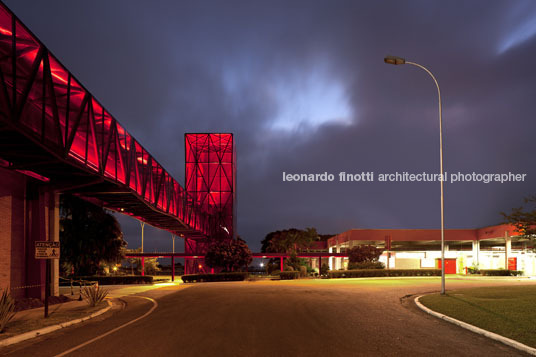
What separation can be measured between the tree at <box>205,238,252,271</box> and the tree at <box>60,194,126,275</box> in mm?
15938

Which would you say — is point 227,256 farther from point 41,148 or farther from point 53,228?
point 41,148

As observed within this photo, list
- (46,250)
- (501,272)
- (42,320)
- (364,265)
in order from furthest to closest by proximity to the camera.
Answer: (364,265) < (501,272) < (46,250) < (42,320)

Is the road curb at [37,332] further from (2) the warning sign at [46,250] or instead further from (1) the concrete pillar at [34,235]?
(1) the concrete pillar at [34,235]

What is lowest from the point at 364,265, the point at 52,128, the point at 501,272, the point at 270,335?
the point at 501,272

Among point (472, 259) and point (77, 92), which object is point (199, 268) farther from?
point (77, 92)

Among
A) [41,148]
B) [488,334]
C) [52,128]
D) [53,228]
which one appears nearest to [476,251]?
[488,334]

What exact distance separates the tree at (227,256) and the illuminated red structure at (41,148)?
21289 millimetres

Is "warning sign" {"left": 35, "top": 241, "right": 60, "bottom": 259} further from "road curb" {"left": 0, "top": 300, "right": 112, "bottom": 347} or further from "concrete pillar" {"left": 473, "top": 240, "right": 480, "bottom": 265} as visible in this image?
"concrete pillar" {"left": 473, "top": 240, "right": 480, "bottom": 265}

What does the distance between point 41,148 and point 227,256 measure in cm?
3542

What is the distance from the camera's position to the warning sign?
14430mm

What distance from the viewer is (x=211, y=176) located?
255 feet

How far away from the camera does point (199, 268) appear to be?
254ft

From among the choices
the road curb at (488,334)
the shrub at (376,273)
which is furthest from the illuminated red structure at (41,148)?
the shrub at (376,273)

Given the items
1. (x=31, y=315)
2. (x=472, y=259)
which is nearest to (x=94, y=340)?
(x=31, y=315)
